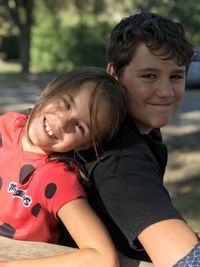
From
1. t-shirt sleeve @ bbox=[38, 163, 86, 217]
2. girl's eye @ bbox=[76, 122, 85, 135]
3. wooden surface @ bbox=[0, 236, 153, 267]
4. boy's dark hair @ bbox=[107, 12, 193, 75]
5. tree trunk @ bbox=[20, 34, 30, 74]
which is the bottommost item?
tree trunk @ bbox=[20, 34, 30, 74]

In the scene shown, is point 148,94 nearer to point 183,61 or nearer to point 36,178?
point 183,61

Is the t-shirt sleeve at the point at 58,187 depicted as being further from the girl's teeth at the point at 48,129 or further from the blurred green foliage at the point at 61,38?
the blurred green foliage at the point at 61,38

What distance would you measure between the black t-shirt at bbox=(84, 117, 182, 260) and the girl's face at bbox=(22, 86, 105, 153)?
87 millimetres

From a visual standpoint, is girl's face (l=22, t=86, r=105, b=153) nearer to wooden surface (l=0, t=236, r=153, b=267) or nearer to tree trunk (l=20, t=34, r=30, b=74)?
wooden surface (l=0, t=236, r=153, b=267)

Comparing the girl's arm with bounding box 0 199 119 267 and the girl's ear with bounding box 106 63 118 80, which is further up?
the girl's ear with bounding box 106 63 118 80

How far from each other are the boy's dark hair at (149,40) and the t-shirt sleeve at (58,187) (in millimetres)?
414

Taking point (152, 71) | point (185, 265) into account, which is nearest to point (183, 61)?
point (152, 71)

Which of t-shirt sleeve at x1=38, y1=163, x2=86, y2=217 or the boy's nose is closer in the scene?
t-shirt sleeve at x1=38, y1=163, x2=86, y2=217

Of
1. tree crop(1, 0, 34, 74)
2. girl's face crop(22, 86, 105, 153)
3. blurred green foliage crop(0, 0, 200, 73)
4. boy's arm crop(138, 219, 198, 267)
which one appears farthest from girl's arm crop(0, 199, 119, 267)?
tree crop(1, 0, 34, 74)

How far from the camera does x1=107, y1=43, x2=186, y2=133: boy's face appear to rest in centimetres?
181

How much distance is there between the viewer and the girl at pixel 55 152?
1668 millimetres

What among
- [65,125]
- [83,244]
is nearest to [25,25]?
[65,125]

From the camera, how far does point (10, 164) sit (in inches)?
71.3

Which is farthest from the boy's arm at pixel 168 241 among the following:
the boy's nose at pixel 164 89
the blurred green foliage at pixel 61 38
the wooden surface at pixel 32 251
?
the blurred green foliage at pixel 61 38
